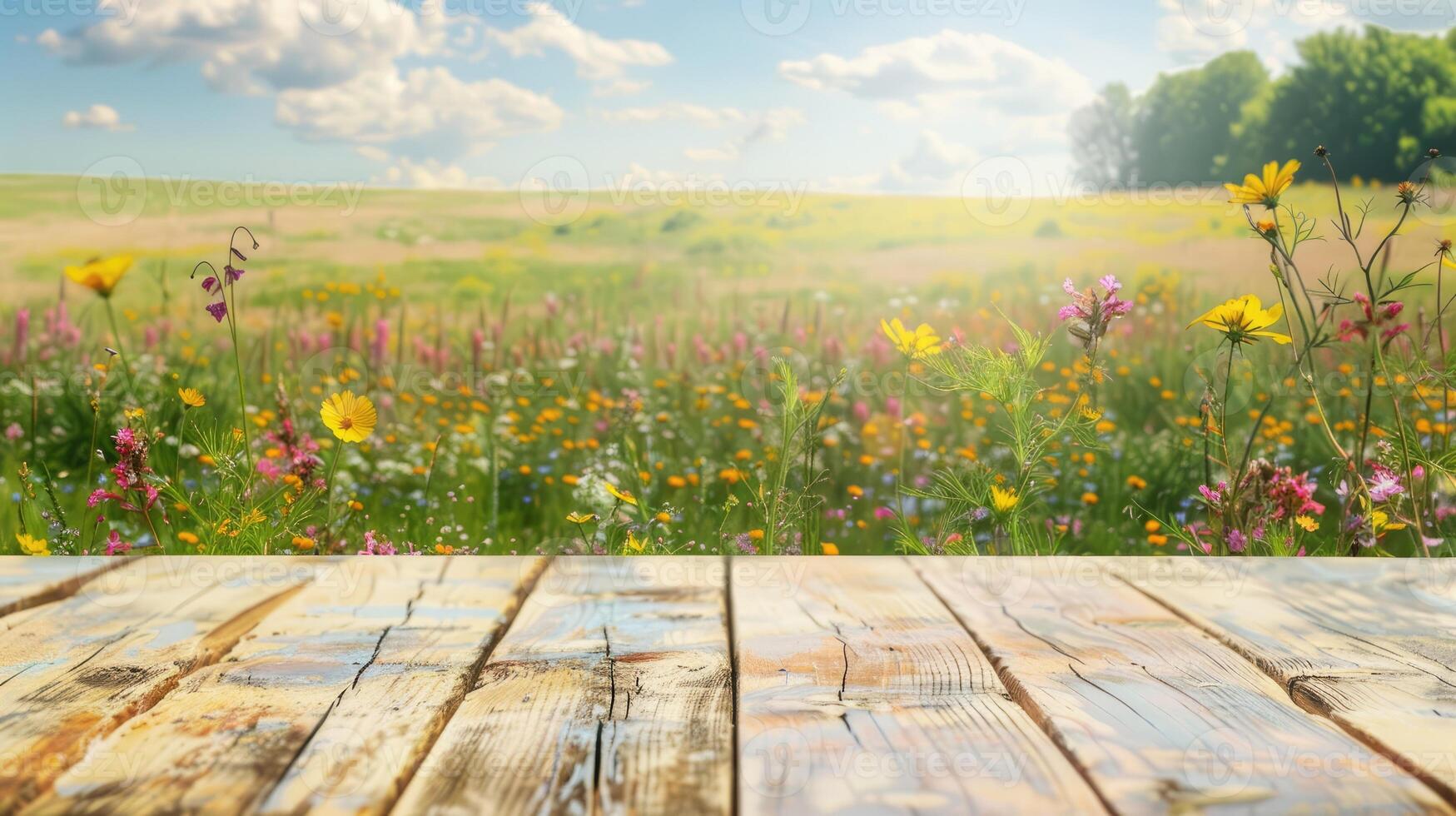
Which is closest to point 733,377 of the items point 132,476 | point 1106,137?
point 132,476

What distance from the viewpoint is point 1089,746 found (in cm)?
125

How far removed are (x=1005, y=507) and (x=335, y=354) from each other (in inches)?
81.1

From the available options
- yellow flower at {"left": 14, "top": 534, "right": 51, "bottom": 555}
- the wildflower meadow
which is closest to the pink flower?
the wildflower meadow

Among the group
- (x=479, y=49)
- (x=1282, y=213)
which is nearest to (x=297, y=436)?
Result: (x=479, y=49)

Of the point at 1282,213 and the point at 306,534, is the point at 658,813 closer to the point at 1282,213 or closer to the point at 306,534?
the point at 306,534

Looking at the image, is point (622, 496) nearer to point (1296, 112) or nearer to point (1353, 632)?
point (1353, 632)

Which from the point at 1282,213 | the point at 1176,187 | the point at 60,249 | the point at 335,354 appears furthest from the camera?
the point at 1176,187

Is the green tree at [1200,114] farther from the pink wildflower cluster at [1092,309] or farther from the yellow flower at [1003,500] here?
the yellow flower at [1003,500]

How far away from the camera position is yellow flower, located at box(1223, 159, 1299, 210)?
2303 millimetres

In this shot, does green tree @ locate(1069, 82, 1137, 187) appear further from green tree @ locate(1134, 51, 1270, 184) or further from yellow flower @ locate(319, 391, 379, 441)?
yellow flower @ locate(319, 391, 379, 441)

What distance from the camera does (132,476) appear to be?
8.09 feet

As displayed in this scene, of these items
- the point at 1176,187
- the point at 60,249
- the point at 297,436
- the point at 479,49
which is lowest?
the point at 297,436

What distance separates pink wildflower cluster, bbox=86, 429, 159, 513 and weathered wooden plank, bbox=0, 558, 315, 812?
240mm

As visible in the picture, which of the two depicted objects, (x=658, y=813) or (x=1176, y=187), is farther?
(x=1176, y=187)
